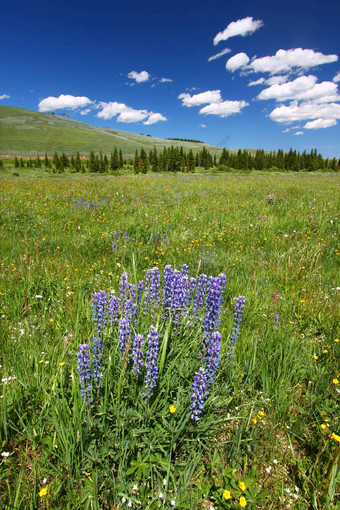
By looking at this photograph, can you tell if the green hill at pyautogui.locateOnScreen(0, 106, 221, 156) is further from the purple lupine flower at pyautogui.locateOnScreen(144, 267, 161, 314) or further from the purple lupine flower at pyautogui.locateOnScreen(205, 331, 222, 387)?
the purple lupine flower at pyautogui.locateOnScreen(205, 331, 222, 387)

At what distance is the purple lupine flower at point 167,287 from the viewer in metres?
2.45

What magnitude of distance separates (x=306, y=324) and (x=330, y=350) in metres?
0.61

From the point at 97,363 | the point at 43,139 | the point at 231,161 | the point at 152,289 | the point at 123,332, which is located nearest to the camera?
the point at 97,363

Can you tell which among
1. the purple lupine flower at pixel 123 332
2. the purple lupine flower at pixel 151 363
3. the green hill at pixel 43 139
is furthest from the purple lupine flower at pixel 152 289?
the green hill at pixel 43 139

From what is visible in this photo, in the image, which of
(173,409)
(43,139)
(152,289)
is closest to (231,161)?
(43,139)

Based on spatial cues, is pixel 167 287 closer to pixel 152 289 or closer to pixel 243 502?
pixel 152 289

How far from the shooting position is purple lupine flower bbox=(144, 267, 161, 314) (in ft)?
8.45

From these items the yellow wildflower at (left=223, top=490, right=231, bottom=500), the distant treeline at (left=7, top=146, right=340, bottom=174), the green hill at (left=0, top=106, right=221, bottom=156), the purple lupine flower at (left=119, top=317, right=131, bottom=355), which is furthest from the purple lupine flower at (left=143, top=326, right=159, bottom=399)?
the green hill at (left=0, top=106, right=221, bottom=156)

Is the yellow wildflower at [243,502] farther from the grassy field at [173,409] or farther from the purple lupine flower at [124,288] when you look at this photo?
the purple lupine flower at [124,288]

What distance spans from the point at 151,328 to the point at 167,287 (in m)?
0.76

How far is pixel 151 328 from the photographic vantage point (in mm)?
1766

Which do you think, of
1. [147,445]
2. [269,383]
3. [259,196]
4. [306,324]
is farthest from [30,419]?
[259,196]

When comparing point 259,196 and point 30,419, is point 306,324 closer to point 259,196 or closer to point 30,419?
point 30,419

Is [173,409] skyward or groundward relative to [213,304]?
groundward
